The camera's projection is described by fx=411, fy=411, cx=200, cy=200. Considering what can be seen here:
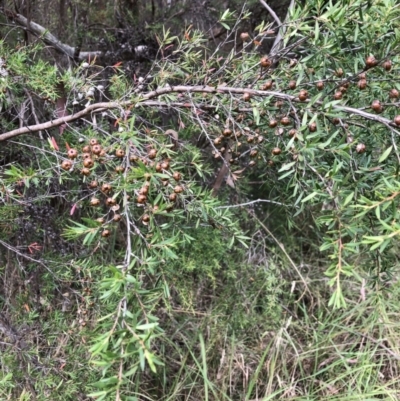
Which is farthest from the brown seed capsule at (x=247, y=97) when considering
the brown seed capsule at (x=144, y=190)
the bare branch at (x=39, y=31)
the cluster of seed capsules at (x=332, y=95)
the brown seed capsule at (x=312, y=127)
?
the bare branch at (x=39, y=31)

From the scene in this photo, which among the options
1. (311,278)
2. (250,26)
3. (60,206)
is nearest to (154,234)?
(60,206)

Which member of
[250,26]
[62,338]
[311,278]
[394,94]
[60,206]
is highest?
[394,94]

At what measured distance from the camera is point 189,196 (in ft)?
2.66

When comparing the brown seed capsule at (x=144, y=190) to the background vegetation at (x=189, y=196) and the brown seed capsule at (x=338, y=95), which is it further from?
the brown seed capsule at (x=338, y=95)

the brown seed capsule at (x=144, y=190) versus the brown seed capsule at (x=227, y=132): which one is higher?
the brown seed capsule at (x=227, y=132)

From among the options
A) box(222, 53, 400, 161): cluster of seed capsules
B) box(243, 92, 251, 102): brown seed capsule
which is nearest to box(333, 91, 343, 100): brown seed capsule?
box(222, 53, 400, 161): cluster of seed capsules

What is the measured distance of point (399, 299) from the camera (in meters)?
1.87

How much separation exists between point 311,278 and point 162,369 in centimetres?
90

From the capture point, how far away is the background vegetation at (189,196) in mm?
661

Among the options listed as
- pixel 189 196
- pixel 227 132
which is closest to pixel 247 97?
pixel 227 132

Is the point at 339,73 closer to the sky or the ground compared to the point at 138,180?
closer to the sky

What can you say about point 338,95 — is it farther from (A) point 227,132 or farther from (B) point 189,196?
(B) point 189,196

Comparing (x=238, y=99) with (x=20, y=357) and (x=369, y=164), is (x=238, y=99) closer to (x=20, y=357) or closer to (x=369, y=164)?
(x=369, y=164)

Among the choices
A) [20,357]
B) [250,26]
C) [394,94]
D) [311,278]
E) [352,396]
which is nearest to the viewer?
[394,94]
